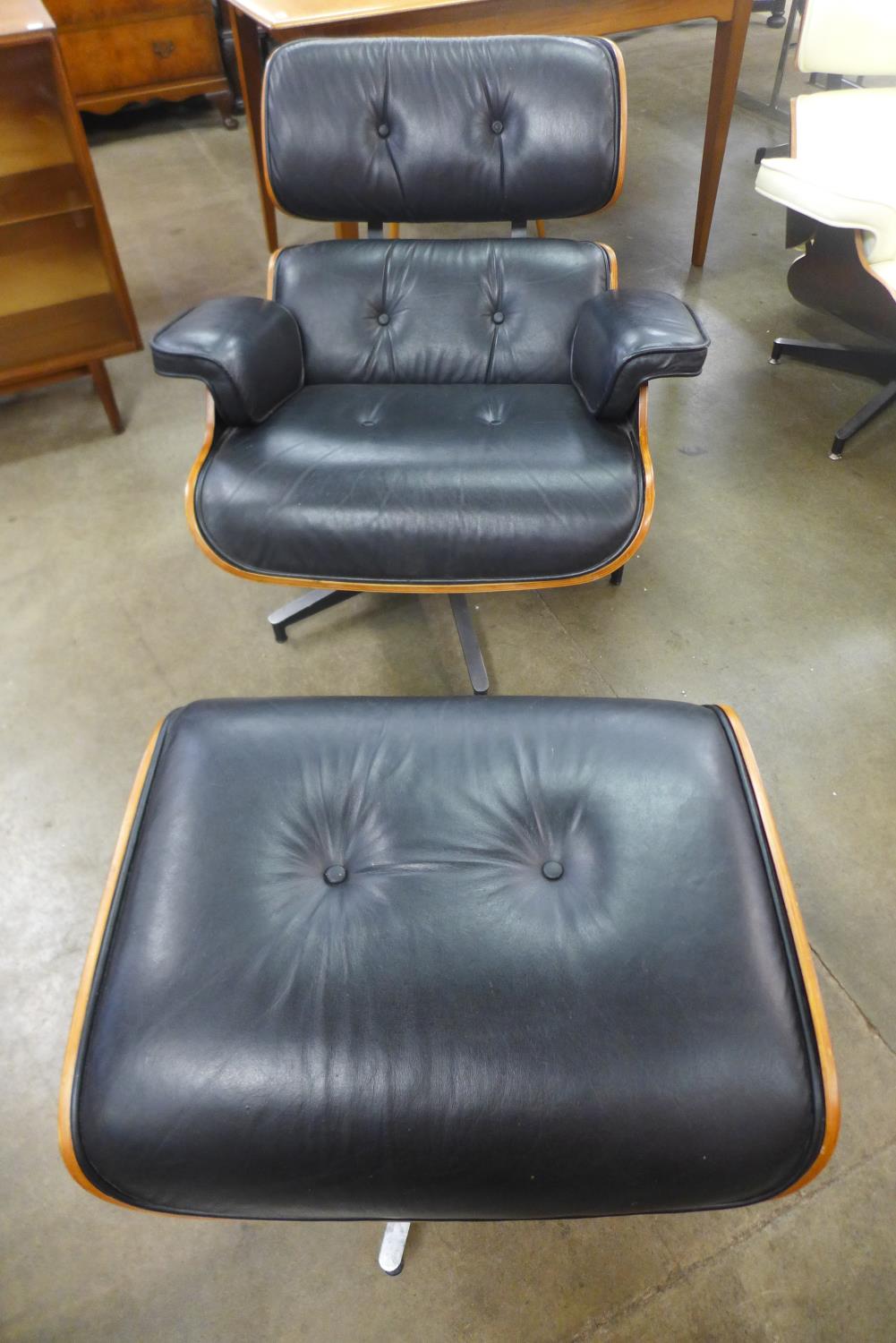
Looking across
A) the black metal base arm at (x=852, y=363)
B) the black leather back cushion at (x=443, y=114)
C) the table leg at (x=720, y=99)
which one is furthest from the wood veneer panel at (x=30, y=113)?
the black metal base arm at (x=852, y=363)

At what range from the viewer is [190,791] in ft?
2.97

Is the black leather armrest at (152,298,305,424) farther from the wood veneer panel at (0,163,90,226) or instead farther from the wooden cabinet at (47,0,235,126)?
the wooden cabinet at (47,0,235,126)

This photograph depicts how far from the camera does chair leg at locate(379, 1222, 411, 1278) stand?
94 cm

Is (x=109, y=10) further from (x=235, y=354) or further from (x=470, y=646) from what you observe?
(x=470, y=646)

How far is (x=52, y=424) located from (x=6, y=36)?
0.78 metres

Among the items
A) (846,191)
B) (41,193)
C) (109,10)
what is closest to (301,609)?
(41,193)

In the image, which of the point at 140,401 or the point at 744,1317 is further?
the point at 140,401

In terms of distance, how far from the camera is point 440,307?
1555 mm

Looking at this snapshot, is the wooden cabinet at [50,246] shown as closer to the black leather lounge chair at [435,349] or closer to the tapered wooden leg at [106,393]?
the tapered wooden leg at [106,393]

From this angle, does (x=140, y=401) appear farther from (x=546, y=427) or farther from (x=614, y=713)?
(x=614, y=713)

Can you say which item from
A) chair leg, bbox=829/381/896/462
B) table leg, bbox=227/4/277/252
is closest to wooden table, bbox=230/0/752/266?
table leg, bbox=227/4/277/252

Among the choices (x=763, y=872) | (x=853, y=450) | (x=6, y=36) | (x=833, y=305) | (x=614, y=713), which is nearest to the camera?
(x=763, y=872)

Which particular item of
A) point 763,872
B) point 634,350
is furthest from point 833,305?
point 763,872

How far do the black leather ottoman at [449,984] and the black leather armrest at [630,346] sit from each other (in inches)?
22.8
